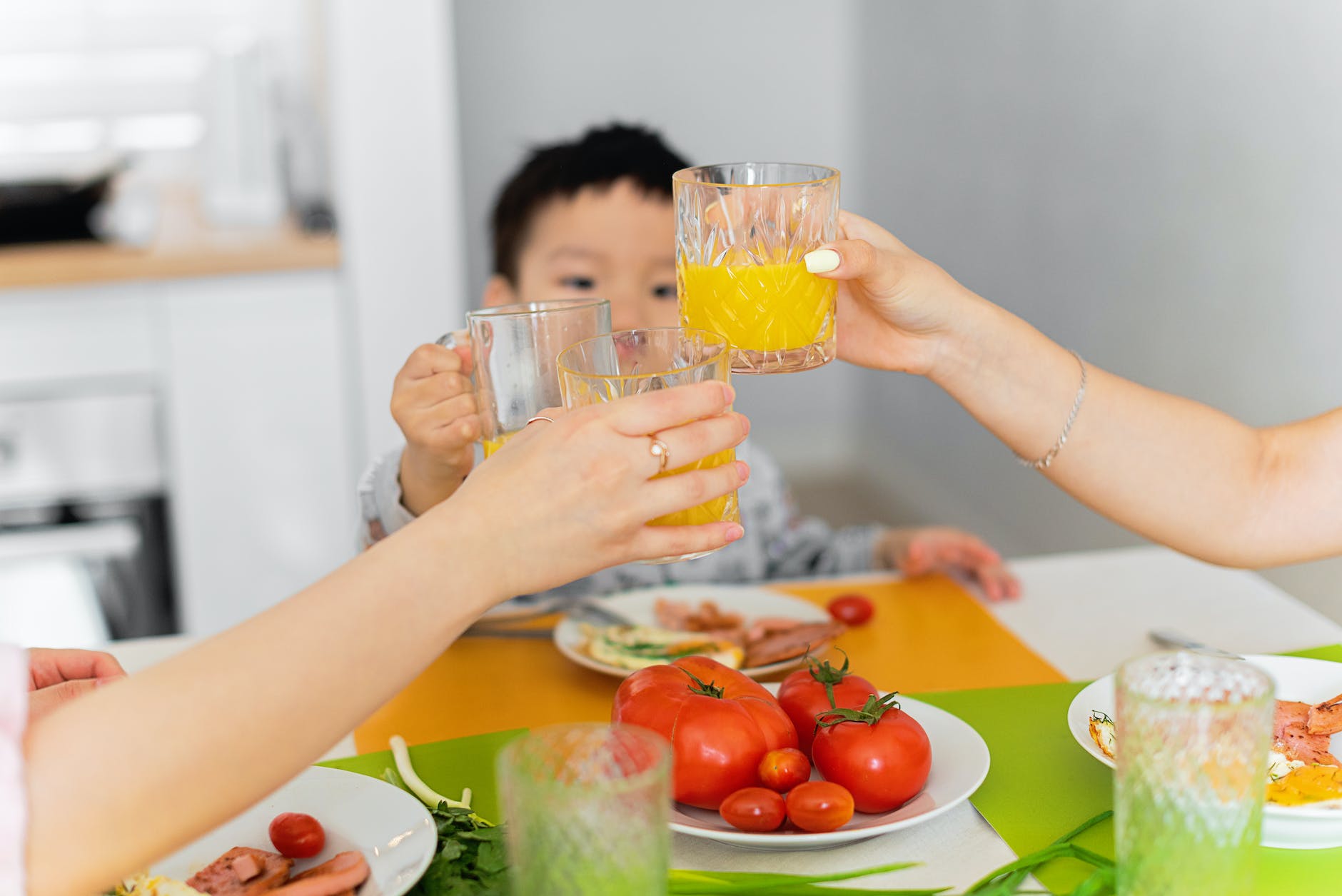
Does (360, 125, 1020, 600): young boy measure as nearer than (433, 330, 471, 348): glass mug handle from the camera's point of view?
No

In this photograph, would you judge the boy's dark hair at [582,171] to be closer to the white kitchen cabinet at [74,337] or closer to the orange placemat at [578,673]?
the orange placemat at [578,673]

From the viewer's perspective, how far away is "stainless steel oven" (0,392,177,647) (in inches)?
91.8

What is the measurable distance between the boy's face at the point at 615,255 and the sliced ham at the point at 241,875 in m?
0.92

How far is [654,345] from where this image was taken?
83cm

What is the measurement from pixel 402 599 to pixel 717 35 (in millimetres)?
3456

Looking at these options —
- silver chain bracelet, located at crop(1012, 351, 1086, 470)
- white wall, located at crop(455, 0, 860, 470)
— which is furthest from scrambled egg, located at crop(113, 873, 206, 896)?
white wall, located at crop(455, 0, 860, 470)

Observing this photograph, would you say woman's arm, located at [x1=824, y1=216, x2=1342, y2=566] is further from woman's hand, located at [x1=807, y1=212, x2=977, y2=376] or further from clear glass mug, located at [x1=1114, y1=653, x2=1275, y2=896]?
clear glass mug, located at [x1=1114, y1=653, x2=1275, y2=896]

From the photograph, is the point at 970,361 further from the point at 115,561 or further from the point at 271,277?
the point at 115,561

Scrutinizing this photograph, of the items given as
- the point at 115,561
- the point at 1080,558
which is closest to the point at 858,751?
the point at 1080,558

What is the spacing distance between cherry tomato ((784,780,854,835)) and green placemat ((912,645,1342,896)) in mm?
124

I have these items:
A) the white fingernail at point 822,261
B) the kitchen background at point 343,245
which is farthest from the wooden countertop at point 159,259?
the white fingernail at point 822,261

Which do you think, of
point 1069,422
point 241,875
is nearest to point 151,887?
point 241,875

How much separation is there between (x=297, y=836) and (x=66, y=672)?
197 millimetres

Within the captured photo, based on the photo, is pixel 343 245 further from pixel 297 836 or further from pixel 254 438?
pixel 297 836
